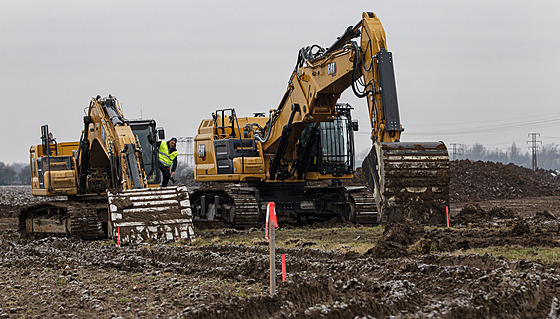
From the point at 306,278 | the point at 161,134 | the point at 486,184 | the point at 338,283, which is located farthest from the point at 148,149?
the point at 486,184

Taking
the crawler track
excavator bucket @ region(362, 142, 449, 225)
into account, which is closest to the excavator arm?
excavator bucket @ region(362, 142, 449, 225)

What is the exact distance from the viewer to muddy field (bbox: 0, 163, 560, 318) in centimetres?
725

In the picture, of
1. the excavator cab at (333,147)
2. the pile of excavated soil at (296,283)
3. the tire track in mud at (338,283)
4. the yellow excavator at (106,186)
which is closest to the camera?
the tire track in mud at (338,283)

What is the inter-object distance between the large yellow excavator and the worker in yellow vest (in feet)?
4.57

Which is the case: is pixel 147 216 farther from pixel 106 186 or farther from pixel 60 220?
pixel 106 186

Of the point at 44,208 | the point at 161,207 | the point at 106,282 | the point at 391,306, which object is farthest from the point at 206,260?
the point at 44,208

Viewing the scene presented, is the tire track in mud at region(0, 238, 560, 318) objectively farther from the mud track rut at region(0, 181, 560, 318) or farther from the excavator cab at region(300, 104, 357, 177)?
the excavator cab at region(300, 104, 357, 177)

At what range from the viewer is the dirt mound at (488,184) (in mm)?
37062

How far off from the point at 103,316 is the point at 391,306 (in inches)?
117

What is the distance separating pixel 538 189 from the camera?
38719mm

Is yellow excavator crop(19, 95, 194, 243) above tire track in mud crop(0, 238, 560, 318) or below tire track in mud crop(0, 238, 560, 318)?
above

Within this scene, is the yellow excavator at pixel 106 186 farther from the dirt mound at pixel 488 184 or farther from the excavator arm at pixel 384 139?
the dirt mound at pixel 488 184

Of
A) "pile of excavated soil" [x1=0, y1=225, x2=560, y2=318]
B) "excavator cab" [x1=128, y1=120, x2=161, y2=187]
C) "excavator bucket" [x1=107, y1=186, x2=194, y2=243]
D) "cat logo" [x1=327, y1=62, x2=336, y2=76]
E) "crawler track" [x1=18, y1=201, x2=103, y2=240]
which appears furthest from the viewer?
"excavator cab" [x1=128, y1=120, x2=161, y2=187]

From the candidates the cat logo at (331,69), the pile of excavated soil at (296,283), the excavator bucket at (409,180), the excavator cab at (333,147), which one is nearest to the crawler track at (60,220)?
the pile of excavated soil at (296,283)
